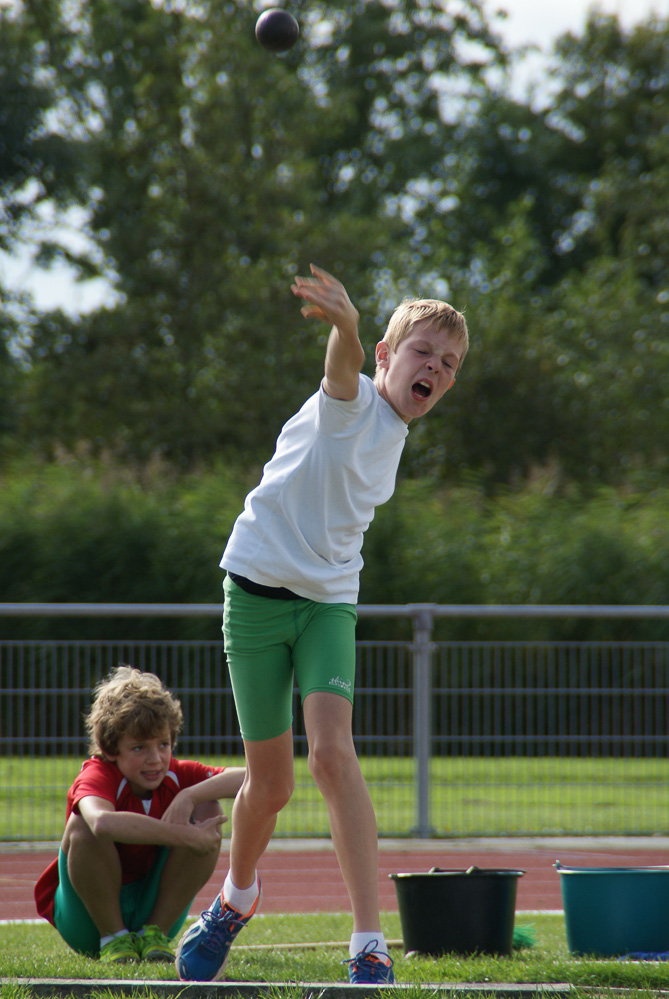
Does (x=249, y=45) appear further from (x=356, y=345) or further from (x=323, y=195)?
(x=356, y=345)

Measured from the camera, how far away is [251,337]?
24.3 metres

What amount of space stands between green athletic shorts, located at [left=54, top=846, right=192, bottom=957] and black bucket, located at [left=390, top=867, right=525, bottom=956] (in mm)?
892

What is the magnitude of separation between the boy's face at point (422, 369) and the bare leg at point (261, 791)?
1128 mm

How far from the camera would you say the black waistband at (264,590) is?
3871 mm

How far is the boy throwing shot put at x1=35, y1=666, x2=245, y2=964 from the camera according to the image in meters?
4.33

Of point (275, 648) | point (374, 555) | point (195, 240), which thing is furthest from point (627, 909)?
point (195, 240)

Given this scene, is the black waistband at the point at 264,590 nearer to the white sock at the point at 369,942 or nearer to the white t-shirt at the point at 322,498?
the white t-shirt at the point at 322,498

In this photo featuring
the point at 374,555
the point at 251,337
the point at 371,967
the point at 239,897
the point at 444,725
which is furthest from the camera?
the point at 251,337

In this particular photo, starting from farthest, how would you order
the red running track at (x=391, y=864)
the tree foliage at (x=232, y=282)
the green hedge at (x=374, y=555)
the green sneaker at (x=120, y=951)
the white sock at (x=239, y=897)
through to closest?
the tree foliage at (x=232, y=282) → the green hedge at (x=374, y=555) → the red running track at (x=391, y=864) → the green sneaker at (x=120, y=951) → the white sock at (x=239, y=897)

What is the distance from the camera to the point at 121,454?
22.7 m

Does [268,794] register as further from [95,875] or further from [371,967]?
[95,875]

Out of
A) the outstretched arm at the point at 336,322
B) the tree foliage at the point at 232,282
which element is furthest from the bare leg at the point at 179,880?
the tree foliage at the point at 232,282

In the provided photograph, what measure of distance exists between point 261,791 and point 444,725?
4587 mm

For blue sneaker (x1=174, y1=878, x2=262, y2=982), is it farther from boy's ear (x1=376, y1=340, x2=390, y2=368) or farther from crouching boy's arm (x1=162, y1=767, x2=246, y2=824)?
boy's ear (x1=376, y1=340, x2=390, y2=368)
